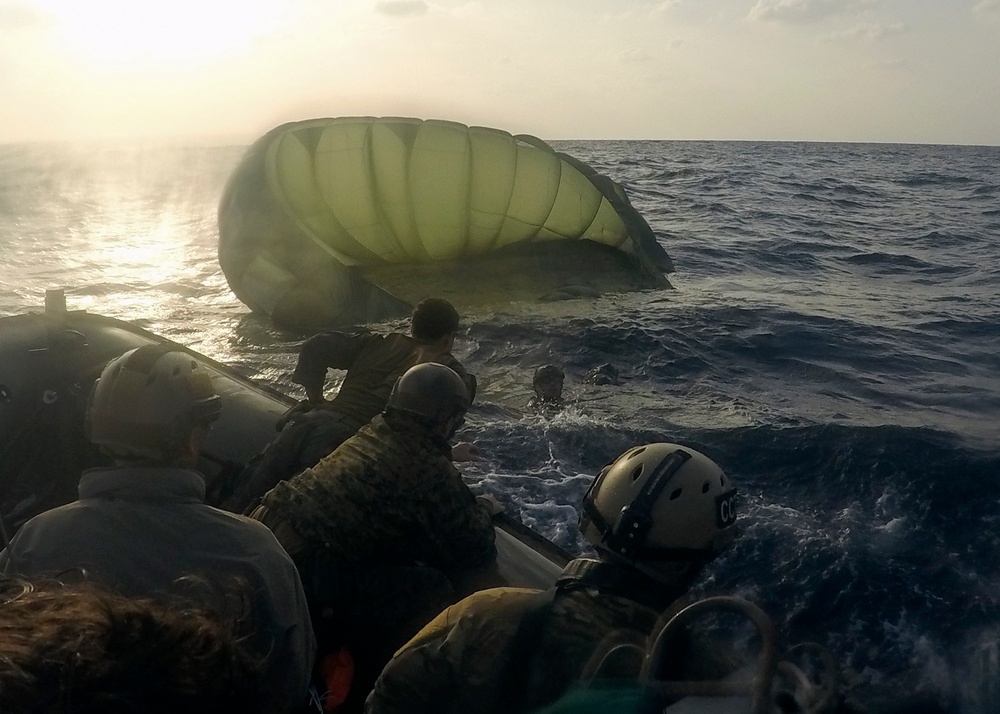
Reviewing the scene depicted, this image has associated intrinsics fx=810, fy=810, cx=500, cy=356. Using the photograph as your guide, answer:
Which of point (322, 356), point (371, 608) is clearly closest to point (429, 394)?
point (371, 608)

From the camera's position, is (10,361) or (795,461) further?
(795,461)

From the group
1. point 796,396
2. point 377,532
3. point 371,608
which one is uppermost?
point 377,532

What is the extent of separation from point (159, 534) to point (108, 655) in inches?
46.5

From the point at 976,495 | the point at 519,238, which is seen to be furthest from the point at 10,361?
the point at 519,238

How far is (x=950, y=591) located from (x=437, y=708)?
4.34 meters

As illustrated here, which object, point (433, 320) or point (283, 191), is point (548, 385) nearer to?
point (433, 320)

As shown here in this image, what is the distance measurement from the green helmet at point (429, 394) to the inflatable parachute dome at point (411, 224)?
28.7 ft

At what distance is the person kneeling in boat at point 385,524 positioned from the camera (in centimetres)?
328

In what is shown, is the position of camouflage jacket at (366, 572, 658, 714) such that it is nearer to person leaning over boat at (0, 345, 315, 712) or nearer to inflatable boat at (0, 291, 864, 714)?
person leaning over boat at (0, 345, 315, 712)

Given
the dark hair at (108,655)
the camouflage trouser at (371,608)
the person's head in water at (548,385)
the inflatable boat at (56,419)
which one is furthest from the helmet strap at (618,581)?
the person's head in water at (548,385)

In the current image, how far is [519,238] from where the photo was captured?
14.6m

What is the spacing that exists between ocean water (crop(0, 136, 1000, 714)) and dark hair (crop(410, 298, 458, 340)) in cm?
198

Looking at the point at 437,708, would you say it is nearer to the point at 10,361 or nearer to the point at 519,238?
the point at 10,361

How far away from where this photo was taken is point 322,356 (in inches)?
203
